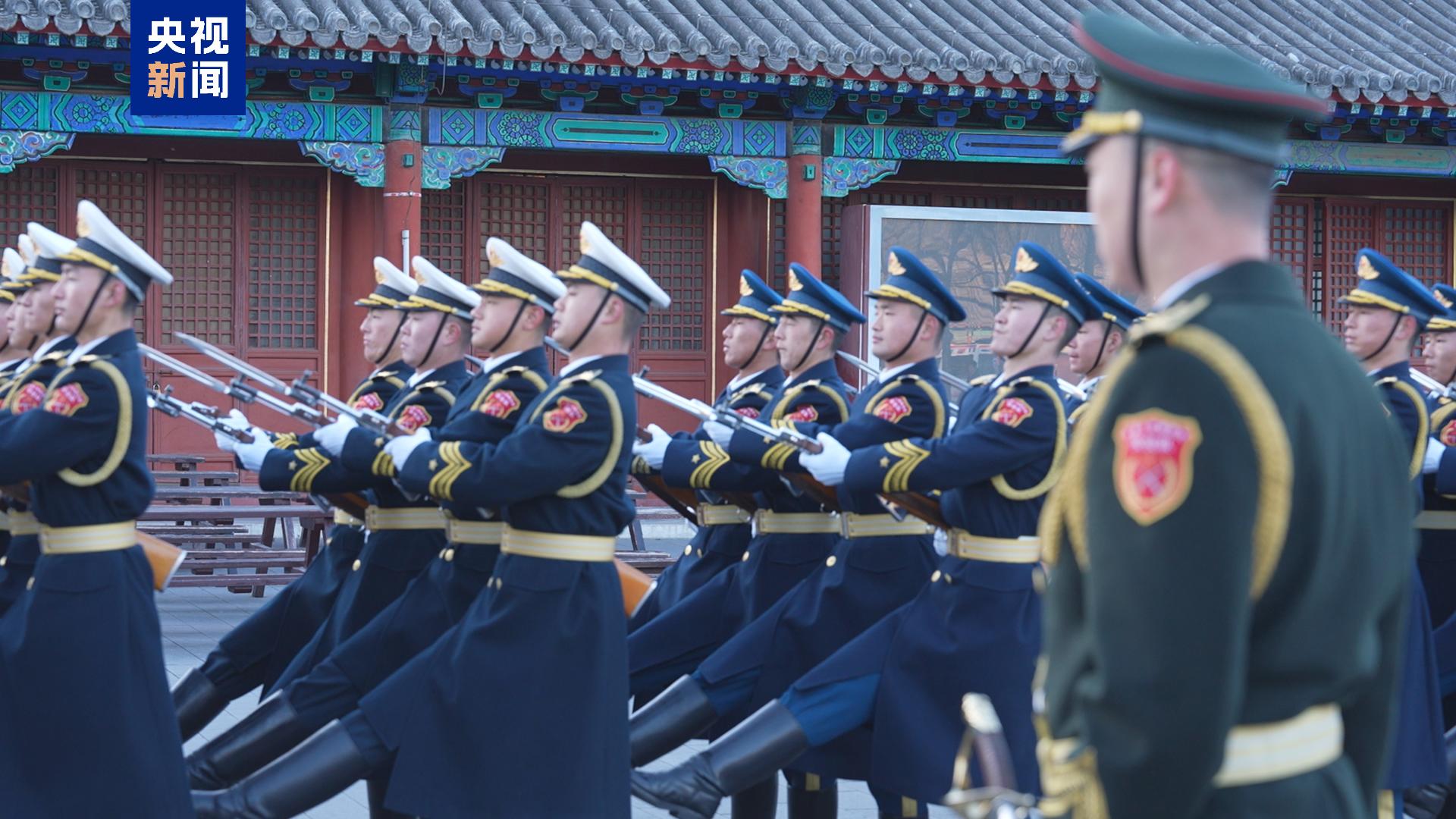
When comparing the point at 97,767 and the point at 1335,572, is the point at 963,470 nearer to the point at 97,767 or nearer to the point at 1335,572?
the point at 97,767

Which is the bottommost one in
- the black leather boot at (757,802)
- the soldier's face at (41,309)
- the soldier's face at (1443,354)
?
the black leather boot at (757,802)

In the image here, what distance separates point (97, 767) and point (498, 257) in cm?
180

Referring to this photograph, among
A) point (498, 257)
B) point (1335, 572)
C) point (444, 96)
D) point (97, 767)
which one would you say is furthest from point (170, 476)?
point (1335, 572)

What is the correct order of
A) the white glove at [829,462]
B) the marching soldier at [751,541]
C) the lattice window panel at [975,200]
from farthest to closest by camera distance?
the lattice window panel at [975,200]
the marching soldier at [751,541]
the white glove at [829,462]

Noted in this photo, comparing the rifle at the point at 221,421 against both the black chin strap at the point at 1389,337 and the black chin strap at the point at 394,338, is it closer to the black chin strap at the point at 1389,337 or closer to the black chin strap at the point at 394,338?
the black chin strap at the point at 394,338

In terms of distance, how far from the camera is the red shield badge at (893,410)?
17.3 feet

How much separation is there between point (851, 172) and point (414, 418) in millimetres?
7913

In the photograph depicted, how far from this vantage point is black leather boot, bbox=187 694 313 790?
4906 mm

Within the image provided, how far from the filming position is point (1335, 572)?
1932 mm

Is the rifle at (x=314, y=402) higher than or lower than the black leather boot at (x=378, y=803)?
higher

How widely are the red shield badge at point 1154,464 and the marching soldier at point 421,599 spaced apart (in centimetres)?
303

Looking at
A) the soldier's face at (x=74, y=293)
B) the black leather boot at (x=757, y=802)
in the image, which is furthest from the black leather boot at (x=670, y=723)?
the soldier's face at (x=74, y=293)

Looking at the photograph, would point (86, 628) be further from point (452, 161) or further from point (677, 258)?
point (677, 258)

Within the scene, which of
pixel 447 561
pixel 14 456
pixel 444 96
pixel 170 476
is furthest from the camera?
pixel 444 96
